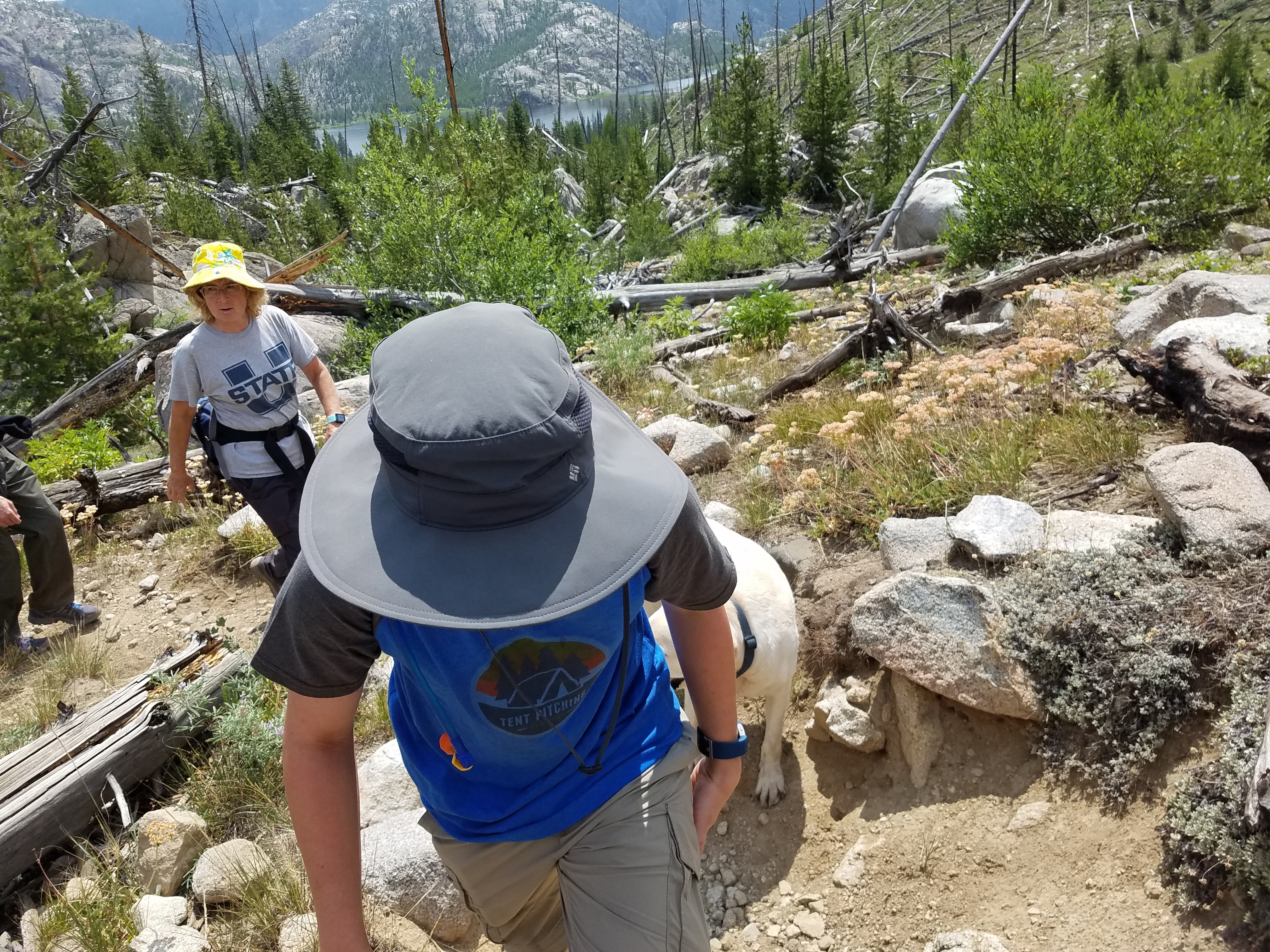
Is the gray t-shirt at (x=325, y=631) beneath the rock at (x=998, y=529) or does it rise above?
above

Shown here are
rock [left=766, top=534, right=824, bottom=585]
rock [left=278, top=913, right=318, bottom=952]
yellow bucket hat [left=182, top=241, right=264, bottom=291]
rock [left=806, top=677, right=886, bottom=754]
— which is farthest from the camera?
rock [left=766, top=534, right=824, bottom=585]

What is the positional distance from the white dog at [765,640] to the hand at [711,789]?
3.25 feet

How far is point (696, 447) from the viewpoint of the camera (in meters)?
5.27

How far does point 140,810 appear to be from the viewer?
11.0 feet

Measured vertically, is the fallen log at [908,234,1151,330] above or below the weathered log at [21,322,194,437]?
above

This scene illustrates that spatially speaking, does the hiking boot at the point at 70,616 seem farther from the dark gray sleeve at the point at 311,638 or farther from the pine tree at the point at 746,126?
the pine tree at the point at 746,126

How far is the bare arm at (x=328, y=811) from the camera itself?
4.07ft

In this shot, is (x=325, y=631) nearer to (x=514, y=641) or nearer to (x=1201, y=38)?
(x=514, y=641)

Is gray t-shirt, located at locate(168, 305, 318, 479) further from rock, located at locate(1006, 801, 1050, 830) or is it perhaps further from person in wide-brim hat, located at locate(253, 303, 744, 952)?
rock, located at locate(1006, 801, 1050, 830)

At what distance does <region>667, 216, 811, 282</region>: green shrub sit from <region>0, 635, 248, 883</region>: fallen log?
14.2 metres

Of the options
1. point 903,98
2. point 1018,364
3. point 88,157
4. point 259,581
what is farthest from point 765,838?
point 903,98

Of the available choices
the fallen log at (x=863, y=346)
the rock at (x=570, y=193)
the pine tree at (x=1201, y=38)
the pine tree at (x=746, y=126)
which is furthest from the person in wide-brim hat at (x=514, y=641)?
the pine tree at (x=1201, y=38)

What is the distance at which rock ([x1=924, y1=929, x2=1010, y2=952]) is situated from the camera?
2.10 meters

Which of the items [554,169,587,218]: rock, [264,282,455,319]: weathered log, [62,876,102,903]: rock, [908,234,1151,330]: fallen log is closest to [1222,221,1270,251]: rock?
[908,234,1151,330]: fallen log
